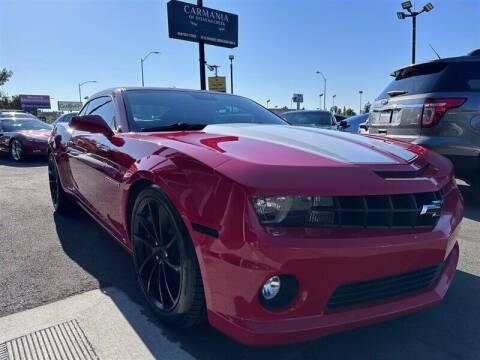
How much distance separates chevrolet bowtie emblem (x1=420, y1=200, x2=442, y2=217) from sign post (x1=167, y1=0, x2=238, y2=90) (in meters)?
16.1

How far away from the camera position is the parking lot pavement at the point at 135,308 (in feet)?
5.62

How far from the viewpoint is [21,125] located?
1071cm

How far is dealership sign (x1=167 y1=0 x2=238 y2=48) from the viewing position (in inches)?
677

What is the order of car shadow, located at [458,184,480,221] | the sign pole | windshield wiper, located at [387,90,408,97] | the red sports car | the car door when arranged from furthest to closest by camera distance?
the sign pole → the red sports car → windshield wiper, located at [387,90,408,97] → car shadow, located at [458,184,480,221] → the car door

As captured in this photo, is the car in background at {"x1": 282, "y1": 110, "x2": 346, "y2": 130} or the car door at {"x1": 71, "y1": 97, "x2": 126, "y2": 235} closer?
the car door at {"x1": 71, "y1": 97, "x2": 126, "y2": 235}

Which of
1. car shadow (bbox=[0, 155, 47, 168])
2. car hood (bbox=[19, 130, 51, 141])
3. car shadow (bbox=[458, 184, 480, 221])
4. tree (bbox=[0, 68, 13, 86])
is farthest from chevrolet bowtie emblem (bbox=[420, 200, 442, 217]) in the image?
tree (bbox=[0, 68, 13, 86])

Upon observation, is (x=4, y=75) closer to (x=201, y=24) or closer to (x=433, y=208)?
(x=201, y=24)

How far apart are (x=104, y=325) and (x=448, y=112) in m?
3.78

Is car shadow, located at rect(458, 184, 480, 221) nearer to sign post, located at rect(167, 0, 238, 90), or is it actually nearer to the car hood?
the car hood

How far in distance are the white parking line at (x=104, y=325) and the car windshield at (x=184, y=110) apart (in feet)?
3.70

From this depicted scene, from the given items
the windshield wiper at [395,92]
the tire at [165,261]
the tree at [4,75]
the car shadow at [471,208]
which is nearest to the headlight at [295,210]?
the tire at [165,261]

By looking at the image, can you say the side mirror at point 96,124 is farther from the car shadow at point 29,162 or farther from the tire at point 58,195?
the car shadow at point 29,162

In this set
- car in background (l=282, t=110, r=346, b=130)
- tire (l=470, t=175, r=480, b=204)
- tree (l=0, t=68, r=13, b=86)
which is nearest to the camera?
tire (l=470, t=175, r=480, b=204)

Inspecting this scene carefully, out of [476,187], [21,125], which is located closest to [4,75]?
[21,125]
